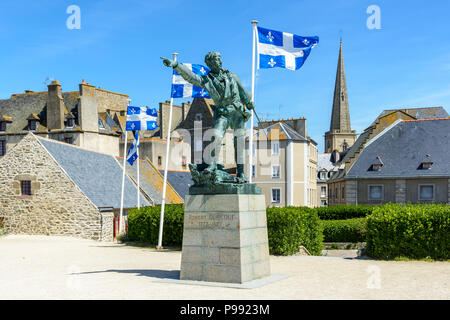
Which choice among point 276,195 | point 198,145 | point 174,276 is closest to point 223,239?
point 174,276

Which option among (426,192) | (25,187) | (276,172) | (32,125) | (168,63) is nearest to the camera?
(168,63)

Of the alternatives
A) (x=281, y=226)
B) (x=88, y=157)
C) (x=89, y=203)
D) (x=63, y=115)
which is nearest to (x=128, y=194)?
(x=88, y=157)

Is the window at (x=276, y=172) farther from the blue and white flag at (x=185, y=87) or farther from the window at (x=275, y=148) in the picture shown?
the blue and white flag at (x=185, y=87)

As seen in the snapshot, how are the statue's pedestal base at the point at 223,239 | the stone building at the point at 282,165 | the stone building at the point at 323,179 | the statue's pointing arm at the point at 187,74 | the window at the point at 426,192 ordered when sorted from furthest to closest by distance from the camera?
the stone building at the point at 323,179 < the stone building at the point at 282,165 < the window at the point at 426,192 < the statue's pointing arm at the point at 187,74 < the statue's pedestal base at the point at 223,239

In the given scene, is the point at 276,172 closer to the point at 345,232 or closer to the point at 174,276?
the point at 345,232

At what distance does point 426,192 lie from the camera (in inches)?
1421

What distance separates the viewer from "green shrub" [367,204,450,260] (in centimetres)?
1411

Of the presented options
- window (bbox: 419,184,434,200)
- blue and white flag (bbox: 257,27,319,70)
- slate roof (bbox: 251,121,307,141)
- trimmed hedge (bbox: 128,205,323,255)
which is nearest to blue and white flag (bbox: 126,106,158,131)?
trimmed hedge (bbox: 128,205,323,255)

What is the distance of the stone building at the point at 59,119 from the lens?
42.4m

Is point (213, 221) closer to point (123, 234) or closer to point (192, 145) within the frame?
point (123, 234)

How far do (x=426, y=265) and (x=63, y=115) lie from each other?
120 feet

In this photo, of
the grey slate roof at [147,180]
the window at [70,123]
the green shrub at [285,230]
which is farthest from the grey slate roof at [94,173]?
the window at [70,123]

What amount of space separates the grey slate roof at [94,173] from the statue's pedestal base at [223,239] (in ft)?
47.1

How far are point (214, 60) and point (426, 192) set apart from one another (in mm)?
30209
